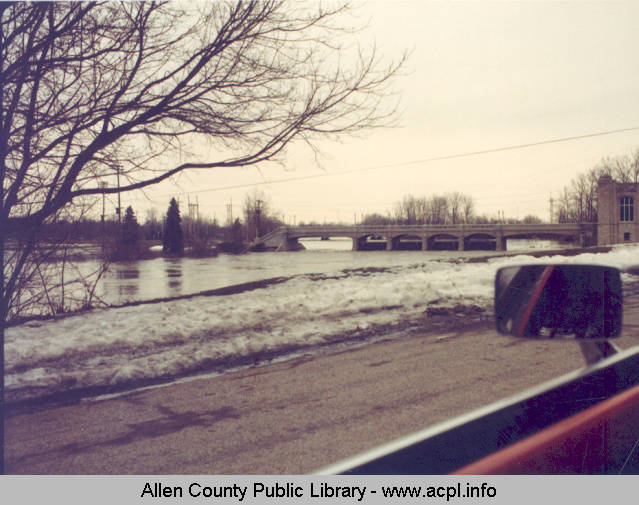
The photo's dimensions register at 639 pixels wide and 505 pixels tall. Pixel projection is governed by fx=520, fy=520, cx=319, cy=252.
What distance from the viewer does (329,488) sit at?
143 centimetres

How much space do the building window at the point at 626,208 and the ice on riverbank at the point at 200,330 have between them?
61 cm

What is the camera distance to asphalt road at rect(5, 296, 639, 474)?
359 centimetres

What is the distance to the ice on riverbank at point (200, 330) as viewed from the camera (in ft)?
20.2

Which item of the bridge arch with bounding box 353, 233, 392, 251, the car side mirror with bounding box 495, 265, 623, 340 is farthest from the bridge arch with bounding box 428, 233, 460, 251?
the car side mirror with bounding box 495, 265, 623, 340

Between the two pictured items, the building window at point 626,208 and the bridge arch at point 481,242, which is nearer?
the building window at point 626,208

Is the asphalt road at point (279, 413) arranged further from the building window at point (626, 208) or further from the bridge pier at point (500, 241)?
the bridge pier at point (500, 241)

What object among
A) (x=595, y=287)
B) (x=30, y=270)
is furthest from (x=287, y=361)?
(x=595, y=287)

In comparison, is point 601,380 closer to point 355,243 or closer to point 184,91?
point 184,91

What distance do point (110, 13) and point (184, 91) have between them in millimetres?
1123

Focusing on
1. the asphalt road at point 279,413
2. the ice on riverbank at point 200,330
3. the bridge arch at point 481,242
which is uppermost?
the bridge arch at point 481,242

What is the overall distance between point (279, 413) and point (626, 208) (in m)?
7.57

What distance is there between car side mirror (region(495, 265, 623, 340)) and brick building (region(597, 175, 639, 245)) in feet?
24.8

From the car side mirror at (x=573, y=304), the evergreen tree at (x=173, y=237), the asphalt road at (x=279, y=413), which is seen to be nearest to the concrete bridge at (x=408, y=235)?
the evergreen tree at (x=173, y=237)

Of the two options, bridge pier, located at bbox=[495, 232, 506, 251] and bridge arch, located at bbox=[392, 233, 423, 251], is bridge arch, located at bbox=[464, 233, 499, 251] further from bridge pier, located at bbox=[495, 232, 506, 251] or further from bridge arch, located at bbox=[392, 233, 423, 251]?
bridge arch, located at bbox=[392, 233, 423, 251]
